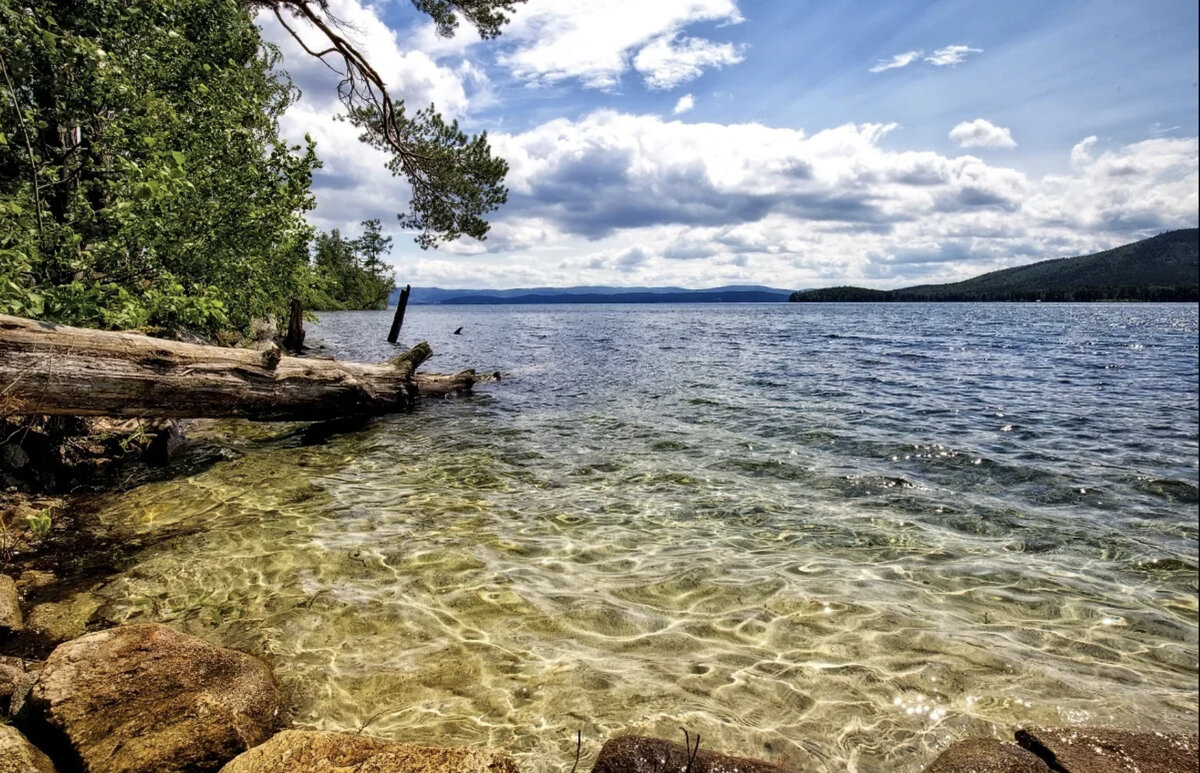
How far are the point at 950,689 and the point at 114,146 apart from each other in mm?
13156

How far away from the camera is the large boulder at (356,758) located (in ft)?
9.93

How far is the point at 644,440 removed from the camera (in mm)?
12695

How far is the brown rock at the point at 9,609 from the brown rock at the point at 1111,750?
7234 mm

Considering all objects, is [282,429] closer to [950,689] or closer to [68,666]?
[68,666]

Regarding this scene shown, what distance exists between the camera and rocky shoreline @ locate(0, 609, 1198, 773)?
312cm

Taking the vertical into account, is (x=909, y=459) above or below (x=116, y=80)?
below

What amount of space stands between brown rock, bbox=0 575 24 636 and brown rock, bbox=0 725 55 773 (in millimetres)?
2113

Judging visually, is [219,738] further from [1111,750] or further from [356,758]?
[1111,750]

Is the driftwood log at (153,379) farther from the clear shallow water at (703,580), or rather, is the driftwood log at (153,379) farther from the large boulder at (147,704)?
the large boulder at (147,704)

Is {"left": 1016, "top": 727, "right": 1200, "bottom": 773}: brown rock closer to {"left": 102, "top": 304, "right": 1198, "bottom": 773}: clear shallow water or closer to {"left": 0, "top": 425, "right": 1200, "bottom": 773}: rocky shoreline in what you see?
{"left": 0, "top": 425, "right": 1200, "bottom": 773}: rocky shoreline

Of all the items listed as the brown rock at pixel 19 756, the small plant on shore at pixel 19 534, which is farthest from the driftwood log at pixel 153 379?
the brown rock at pixel 19 756

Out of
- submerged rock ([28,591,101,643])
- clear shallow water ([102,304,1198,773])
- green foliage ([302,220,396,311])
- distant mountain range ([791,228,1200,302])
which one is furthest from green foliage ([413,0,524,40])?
distant mountain range ([791,228,1200,302])

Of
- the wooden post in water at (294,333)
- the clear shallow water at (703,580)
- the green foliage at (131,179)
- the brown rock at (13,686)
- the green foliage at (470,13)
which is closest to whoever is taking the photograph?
the brown rock at (13,686)

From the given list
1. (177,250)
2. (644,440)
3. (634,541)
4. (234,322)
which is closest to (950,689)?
(634,541)
